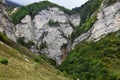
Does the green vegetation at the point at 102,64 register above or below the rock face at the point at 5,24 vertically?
→ below

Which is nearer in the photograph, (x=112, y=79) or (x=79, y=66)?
(x=112, y=79)

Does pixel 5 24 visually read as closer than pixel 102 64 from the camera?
Yes

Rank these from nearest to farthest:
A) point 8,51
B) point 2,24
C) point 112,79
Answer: point 8,51 < point 2,24 < point 112,79

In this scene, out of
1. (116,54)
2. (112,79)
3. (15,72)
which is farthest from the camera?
(116,54)

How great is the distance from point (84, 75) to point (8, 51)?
120859 millimetres

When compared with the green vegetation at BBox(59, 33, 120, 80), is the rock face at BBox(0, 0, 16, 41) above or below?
above

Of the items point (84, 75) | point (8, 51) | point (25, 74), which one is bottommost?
point (25, 74)

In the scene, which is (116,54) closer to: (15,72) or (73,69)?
(73,69)

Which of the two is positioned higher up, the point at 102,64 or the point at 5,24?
the point at 5,24

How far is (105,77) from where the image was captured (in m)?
162

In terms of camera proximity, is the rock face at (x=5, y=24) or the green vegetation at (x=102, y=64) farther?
the green vegetation at (x=102, y=64)

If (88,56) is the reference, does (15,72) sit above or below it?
below

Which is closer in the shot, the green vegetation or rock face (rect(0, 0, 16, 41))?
rock face (rect(0, 0, 16, 41))

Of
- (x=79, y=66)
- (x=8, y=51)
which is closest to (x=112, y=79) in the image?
(x=79, y=66)
